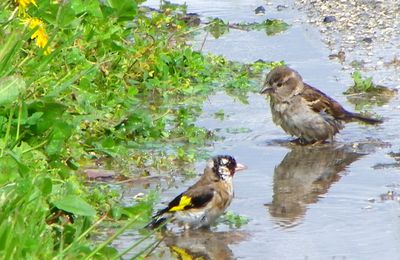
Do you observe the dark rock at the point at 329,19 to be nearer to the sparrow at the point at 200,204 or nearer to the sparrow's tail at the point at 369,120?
the sparrow's tail at the point at 369,120

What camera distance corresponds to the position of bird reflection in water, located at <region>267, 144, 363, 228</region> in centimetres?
766

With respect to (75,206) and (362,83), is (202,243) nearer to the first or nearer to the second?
(75,206)

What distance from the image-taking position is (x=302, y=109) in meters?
10.3

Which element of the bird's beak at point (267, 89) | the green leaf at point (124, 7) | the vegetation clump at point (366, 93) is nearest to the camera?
the green leaf at point (124, 7)

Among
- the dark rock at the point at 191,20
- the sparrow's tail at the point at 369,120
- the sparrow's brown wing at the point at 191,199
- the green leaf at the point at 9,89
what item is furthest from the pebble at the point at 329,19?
the green leaf at the point at 9,89

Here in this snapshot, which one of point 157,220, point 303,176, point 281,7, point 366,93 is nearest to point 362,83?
point 366,93

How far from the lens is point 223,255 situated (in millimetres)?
6836

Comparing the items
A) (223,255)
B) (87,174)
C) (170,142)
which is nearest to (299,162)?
(170,142)

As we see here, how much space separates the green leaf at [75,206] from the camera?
5688mm

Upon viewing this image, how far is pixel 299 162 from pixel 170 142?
923mm

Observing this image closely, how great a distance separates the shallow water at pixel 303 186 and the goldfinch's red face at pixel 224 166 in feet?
0.54

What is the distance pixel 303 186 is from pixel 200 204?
1006 mm

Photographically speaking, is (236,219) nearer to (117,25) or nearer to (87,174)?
(87,174)

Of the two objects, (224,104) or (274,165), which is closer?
(274,165)
